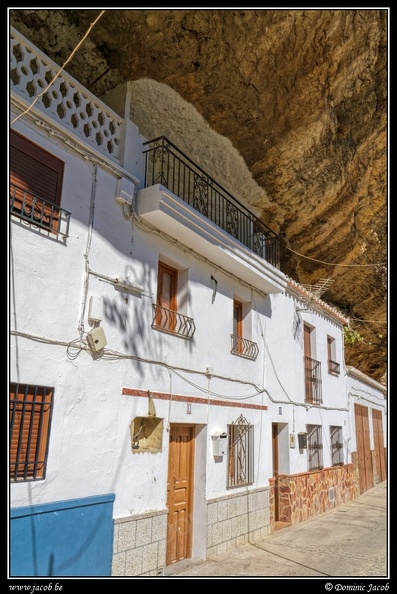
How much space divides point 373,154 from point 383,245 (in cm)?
409

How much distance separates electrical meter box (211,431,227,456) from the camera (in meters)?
7.70

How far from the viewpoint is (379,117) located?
11.7m

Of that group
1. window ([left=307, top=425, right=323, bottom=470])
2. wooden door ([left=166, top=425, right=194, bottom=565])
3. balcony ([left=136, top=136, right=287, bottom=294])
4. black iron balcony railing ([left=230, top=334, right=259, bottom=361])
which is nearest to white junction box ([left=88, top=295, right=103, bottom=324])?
balcony ([left=136, top=136, right=287, bottom=294])

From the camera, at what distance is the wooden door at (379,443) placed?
1948cm

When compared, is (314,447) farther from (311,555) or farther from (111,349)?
(111,349)

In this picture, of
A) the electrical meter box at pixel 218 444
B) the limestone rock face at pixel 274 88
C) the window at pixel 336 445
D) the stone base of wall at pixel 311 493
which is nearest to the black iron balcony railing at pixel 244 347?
the electrical meter box at pixel 218 444

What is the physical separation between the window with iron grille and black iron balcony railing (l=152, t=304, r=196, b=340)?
2082mm

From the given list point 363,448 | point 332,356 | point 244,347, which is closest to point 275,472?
point 244,347

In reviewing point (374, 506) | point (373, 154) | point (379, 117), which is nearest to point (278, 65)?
point (379, 117)

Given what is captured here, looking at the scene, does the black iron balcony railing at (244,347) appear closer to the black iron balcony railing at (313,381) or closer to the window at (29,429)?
the black iron balcony railing at (313,381)

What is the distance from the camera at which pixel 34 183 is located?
17.7 feet

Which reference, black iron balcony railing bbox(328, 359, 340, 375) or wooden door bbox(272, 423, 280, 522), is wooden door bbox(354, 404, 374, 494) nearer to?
black iron balcony railing bbox(328, 359, 340, 375)

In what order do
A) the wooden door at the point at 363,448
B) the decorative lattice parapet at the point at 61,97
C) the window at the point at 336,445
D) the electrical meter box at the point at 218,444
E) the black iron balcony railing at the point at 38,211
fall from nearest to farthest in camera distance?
the black iron balcony railing at the point at 38,211
the decorative lattice parapet at the point at 61,97
the electrical meter box at the point at 218,444
the window at the point at 336,445
the wooden door at the point at 363,448

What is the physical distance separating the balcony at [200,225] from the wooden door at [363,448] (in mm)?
8127
